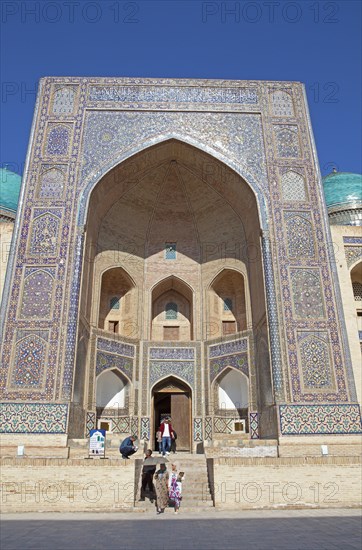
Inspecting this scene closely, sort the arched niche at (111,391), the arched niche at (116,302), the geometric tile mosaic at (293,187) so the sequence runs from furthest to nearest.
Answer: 1. the arched niche at (116,302)
2. the arched niche at (111,391)
3. the geometric tile mosaic at (293,187)

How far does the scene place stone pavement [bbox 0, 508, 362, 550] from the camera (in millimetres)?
3531

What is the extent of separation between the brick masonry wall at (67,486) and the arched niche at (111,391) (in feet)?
13.0

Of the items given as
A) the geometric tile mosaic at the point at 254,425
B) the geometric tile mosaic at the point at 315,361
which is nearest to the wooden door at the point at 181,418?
the geometric tile mosaic at the point at 254,425

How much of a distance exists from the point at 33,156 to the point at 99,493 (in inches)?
254

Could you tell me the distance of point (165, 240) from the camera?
11.2 meters

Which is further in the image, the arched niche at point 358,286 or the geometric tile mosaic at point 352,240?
the arched niche at point 358,286

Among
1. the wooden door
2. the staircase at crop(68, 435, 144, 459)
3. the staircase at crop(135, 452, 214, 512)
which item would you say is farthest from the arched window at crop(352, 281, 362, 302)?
the staircase at crop(68, 435, 144, 459)

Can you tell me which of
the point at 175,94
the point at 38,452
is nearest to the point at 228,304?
the point at 175,94

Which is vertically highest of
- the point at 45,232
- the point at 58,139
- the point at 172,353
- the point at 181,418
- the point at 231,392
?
the point at 58,139

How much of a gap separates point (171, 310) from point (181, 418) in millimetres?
2503

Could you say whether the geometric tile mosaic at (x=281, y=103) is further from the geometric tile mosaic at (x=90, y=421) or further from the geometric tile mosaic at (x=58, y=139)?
the geometric tile mosaic at (x=90, y=421)

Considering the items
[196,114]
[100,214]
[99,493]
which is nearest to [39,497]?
[99,493]

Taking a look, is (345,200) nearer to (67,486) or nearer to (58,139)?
(58,139)

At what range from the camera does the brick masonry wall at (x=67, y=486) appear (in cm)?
536
